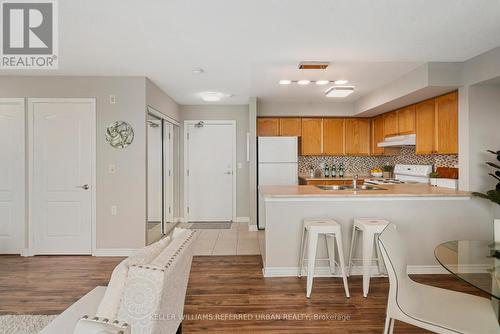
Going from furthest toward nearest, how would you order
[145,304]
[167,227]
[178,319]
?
[167,227], [178,319], [145,304]

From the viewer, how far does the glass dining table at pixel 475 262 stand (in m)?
1.48

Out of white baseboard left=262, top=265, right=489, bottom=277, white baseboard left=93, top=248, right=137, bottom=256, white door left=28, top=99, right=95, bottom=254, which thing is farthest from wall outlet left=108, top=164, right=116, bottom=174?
white baseboard left=262, top=265, right=489, bottom=277

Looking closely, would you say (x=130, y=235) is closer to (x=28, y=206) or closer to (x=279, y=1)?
(x=28, y=206)

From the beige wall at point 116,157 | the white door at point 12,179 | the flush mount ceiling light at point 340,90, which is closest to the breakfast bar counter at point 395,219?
the flush mount ceiling light at point 340,90

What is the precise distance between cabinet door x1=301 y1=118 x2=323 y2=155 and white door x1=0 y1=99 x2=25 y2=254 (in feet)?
14.8

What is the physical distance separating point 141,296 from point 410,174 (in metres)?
4.74

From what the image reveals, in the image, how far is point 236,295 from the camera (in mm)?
2795

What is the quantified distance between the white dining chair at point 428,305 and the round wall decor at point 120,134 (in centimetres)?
332

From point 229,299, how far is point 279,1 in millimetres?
2511

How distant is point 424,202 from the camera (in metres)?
3.31

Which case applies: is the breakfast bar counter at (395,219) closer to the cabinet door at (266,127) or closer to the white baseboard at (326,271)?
the white baseboard at (326,271)

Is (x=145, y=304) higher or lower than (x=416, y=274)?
higher

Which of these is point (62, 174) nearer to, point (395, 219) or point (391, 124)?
point (395, 219)

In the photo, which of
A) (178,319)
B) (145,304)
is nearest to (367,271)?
(178,319)
